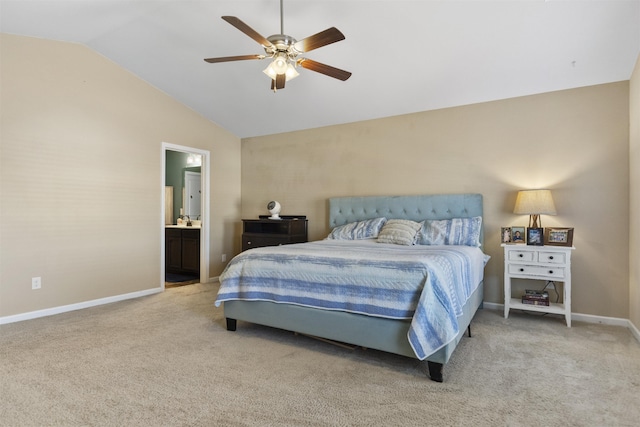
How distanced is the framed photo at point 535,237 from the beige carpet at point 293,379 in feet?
2.56

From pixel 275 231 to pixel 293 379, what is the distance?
3.02 metres

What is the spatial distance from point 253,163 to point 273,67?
3149 mm

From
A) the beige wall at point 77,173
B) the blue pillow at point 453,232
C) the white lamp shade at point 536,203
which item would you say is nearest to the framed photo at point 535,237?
the white lamp shade at point 536,203

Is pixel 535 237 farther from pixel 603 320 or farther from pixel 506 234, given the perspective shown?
pixel 603 320

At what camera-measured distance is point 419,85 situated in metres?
3.74

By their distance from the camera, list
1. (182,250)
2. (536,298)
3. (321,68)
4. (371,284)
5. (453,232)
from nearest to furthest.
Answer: (371,284) → (321,68) → (536,298) → (453,232) → (182,250)

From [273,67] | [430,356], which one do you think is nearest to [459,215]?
[430,356]

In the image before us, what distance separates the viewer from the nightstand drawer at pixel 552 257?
3133 millimetres

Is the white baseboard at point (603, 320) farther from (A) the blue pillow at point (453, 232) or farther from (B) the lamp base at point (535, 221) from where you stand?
(A) the blue pillow at point (453, 232)

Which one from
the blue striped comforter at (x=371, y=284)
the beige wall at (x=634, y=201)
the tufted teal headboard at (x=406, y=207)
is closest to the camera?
the blue striped comforter at (x=371, y=284)

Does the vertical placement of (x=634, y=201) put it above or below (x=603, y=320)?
above

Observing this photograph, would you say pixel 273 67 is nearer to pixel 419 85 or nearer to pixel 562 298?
pixel 419 85

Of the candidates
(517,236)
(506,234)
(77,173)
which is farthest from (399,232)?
(77,173)

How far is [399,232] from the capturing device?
3.70 metres
